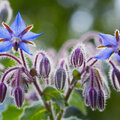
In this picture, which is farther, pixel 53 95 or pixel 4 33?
pixel 53 95

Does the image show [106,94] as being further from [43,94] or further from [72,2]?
[72,2]

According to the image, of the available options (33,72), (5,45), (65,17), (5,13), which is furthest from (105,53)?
(65,17)

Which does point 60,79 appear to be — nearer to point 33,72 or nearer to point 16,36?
point 33,72

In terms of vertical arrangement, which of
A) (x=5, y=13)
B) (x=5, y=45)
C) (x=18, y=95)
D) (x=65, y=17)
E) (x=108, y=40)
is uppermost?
(x=65, y=17)

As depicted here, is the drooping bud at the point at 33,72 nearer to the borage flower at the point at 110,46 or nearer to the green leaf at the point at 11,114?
the borage flower at the point at 110,46

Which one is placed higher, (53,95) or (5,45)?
(5,45)

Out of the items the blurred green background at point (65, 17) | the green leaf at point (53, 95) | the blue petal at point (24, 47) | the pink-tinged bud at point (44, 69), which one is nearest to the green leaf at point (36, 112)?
the green leaf at point (53, 95)

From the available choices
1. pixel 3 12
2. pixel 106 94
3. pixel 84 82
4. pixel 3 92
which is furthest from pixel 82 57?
pixel 3 12
